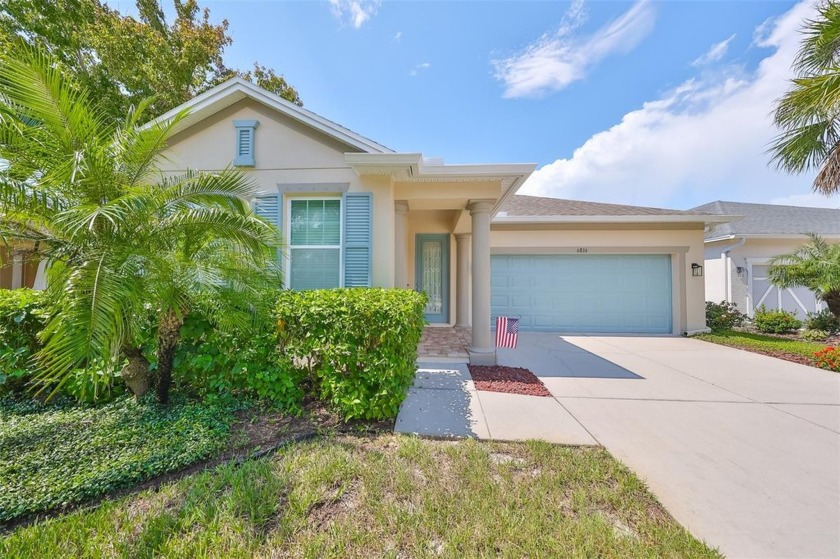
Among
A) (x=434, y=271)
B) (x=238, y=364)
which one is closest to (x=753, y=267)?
(x=434, y=271)

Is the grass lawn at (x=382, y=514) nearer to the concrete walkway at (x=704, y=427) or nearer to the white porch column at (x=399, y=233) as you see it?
the concrete walkway at (x=704, y=427)

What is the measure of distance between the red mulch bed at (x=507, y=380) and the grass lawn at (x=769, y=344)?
6.17 m

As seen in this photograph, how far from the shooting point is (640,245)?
959 centimetres

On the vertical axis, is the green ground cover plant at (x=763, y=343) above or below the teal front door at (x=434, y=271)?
below

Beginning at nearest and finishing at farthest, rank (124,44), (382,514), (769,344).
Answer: (382,514) < (769,344) < (124,44)

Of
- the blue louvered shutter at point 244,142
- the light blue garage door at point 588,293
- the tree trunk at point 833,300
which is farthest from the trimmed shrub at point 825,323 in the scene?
the blue louvered shutter at point 244,142

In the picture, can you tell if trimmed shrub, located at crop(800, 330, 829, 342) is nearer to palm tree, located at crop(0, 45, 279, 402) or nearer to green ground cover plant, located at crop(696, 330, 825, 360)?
green ground cover plant, located at crop(696, 330, 825, 360)

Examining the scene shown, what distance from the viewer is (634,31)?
7.05m

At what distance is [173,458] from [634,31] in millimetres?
11200

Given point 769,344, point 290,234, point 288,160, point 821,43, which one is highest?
point 821,43

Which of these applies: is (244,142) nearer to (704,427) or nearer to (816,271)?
(704,427)

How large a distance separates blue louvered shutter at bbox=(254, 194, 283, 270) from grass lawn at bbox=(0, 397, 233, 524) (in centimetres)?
317

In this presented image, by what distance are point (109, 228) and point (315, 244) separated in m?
2.89

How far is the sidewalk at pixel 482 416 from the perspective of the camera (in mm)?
3359
